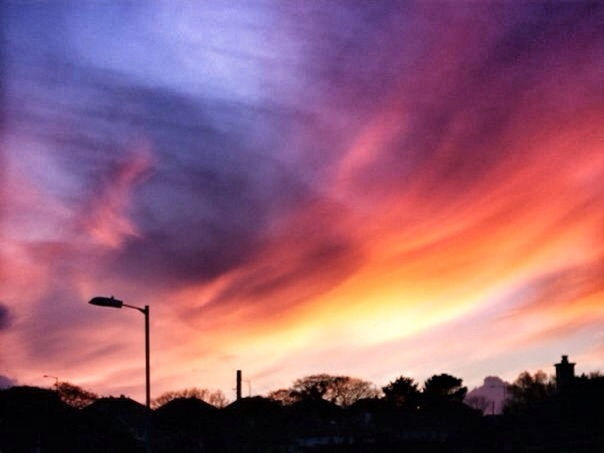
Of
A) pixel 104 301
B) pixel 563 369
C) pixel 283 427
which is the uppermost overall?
pixel 104 301

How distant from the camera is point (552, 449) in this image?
33.2 metres

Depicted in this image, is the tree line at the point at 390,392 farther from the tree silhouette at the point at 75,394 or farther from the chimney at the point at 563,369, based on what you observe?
the chimney at the point at 563,369

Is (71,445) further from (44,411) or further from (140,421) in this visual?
(140,421)

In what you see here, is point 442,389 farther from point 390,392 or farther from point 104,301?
point 104,301

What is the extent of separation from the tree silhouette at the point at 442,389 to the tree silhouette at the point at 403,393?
4.95ft

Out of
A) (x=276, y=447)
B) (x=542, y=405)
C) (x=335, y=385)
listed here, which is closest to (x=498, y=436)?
(x=542, y=405)

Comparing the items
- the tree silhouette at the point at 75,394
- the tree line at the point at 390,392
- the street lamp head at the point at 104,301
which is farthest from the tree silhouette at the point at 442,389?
the street lamp head at the point at 104,301

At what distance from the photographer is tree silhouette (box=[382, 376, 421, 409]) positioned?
102 m

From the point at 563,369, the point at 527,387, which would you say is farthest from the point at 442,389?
the point at 563,369

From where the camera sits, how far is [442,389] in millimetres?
101125

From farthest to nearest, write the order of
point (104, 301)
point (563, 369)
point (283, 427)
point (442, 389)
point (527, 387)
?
1. point (527, 387)
2. point (442, 389)
3. point (283, 427)
4. point (563, 369)
5. point (104, 301)

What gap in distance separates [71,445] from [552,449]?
92.2 ft

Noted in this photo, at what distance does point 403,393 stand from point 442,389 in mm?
5146

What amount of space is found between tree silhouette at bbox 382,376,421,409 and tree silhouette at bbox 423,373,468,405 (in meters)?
1.51
